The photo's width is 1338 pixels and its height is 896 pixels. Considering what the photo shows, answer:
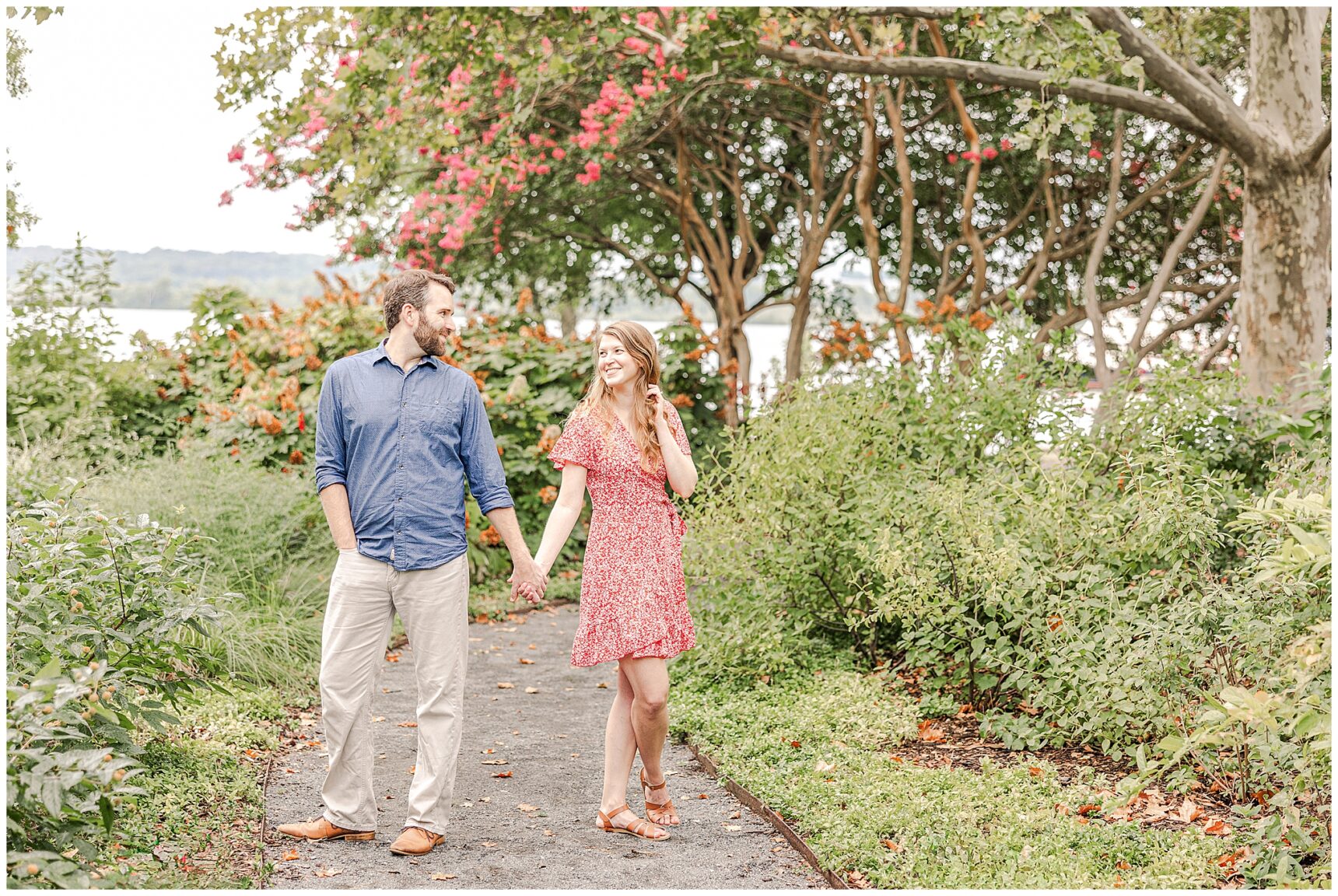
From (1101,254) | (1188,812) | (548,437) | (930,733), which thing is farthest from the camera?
(1101,254)

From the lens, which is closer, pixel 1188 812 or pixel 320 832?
pixel 320 832

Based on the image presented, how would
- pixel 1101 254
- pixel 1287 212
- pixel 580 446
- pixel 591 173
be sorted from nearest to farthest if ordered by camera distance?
1. pixel 580 446
2. pixel 1287 212
3. pixel 591 173
4. pixel 1101 254

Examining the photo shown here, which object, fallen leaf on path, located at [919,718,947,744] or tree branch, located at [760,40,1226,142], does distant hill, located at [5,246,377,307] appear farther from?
fallen leaf on path, located at [919,718,947,744]

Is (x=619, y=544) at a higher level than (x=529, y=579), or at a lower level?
higher

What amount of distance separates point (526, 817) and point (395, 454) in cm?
149

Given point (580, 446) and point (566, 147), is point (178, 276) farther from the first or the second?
point (580, 446)

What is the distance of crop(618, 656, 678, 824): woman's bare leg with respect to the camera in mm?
4129

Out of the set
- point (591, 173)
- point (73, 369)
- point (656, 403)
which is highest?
point (591, 173)

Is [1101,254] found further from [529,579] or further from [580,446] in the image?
[529,579]

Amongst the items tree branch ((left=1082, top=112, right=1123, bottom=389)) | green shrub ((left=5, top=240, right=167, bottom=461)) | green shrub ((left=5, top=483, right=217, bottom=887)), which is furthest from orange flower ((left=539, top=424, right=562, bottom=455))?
tree branch ((left=1082, top=112, right=1123, bottom=389))

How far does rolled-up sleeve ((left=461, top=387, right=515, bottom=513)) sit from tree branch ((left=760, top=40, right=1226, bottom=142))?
4.84m

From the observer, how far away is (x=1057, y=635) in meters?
4.98

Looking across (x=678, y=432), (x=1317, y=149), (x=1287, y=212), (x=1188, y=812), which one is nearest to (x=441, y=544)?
(x=678, y=432)

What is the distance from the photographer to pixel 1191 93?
7.91 metres
